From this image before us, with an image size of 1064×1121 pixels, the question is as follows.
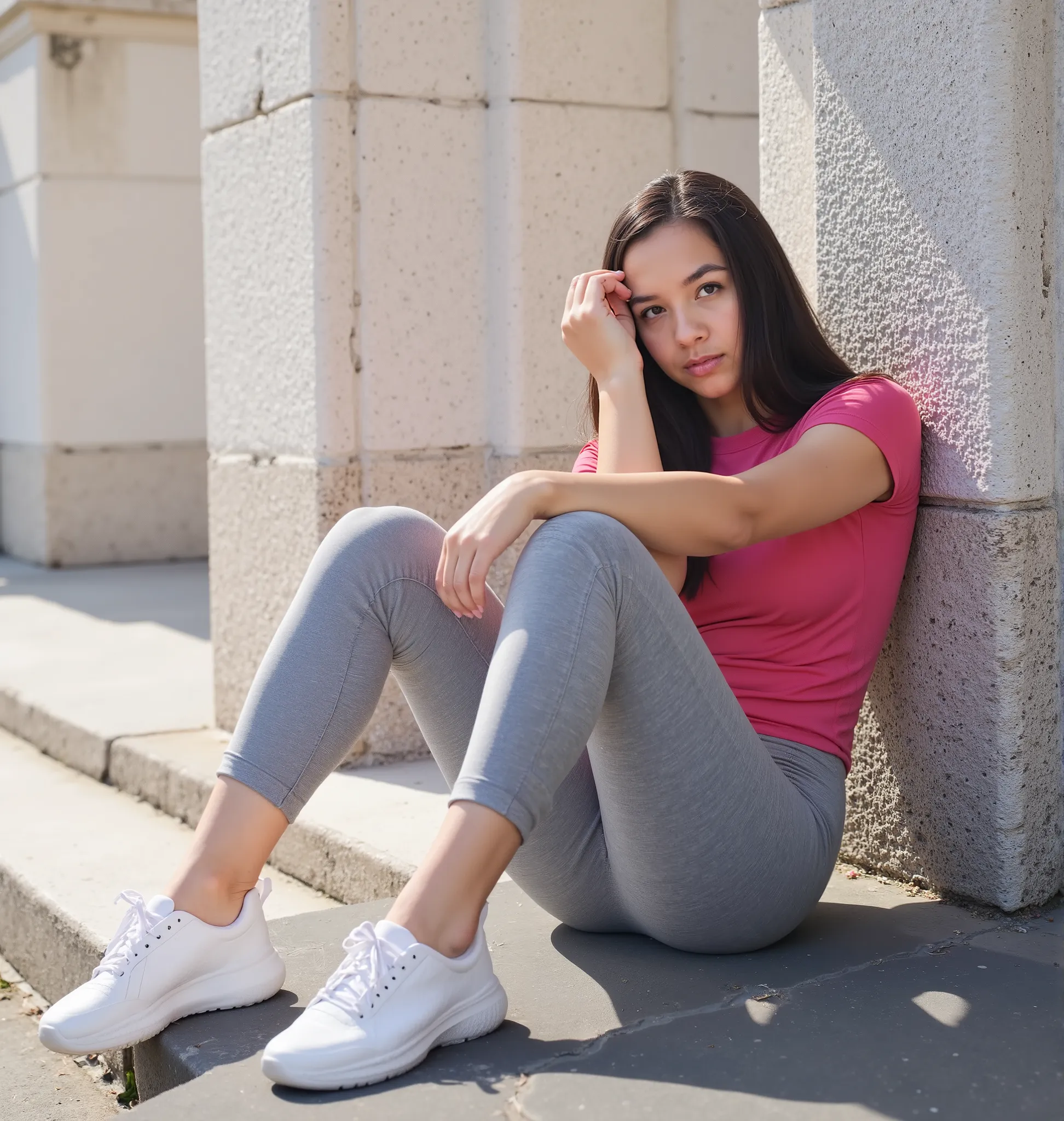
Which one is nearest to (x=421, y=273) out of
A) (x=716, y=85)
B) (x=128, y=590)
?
(x=716, y=85)

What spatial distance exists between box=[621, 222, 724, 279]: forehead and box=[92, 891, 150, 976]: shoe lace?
4.06 feet

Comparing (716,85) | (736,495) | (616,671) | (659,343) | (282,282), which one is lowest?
(616,671)

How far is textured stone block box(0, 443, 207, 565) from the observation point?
7379mm

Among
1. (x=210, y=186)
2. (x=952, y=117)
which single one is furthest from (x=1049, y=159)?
(x=210, y=186)

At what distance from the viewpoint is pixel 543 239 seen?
3.59m

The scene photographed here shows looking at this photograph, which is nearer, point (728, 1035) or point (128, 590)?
point (728, 1035)

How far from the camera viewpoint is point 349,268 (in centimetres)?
345

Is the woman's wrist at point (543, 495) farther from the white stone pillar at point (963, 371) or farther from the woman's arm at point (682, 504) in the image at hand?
the white stone pillar at point (963, 371)

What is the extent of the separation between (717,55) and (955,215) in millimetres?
1709

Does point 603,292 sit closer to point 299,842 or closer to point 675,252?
point 675,252

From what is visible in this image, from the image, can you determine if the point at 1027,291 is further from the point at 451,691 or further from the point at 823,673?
the point at 451,691

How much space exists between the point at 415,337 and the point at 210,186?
0.82 meters

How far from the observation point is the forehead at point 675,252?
7.70 ft

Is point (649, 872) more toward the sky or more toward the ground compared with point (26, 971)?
more toward the sky
